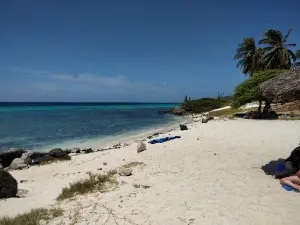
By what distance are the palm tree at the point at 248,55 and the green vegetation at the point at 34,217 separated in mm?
44602

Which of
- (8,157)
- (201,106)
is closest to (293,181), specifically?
(8,157)

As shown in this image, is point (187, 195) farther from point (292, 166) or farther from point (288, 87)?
point (288, 87)

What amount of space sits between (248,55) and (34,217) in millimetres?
47951

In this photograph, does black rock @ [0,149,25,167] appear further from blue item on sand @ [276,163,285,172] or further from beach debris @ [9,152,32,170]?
blue item on sand @ [276,163,285,172]

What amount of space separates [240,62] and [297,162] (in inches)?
1836

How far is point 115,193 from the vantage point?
6977 mm

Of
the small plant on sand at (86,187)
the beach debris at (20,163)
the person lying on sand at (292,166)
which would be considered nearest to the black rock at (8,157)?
the beach debris at (20,163)

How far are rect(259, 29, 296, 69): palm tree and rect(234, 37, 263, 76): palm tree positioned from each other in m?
3.37

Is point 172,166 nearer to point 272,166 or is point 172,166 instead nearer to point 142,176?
point 142,176

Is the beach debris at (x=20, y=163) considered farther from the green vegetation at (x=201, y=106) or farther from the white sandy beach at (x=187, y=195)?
the green vegetation at (x=201, y=106)

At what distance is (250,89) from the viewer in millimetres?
25375

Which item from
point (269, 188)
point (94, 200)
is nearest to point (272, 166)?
point (269, 188)

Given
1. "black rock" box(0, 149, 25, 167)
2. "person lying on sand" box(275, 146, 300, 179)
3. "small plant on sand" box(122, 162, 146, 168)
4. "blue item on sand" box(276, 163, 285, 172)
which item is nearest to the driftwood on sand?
"person lying on sand" box(275, 146, 300, 179)

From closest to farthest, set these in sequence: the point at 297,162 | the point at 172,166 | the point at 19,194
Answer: the point at 297,162 < the point at 19,194 < the point at 172,166
